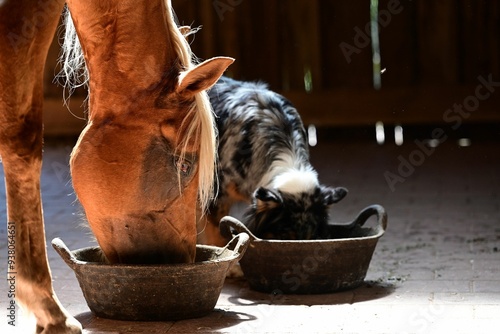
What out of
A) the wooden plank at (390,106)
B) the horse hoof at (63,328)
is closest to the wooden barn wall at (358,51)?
the wooden plank at (390,106)

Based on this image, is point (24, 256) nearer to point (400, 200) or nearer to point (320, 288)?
point (320, 288)

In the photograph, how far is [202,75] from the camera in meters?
2.90

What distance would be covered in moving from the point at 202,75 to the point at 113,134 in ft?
1.13

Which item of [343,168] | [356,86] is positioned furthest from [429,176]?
[356,86]

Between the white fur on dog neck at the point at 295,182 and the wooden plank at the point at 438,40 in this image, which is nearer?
the white fur on dog neck at the point at 295,182

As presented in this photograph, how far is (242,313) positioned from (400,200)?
3201 millimetres

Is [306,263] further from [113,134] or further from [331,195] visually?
[113,134]

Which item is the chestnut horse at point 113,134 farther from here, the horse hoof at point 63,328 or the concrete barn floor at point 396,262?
the concrete barn floor at point 396,262

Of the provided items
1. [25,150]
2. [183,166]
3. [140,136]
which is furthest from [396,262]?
[25,150]

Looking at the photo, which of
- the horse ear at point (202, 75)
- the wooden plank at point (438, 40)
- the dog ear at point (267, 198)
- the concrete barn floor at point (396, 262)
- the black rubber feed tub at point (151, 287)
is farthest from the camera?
the wooden plank at point (438, 40)

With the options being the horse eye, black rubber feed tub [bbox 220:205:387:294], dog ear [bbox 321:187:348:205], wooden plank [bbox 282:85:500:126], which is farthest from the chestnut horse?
wooden plank [bbox 282:85:500:126]

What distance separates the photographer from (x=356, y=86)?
384 inches

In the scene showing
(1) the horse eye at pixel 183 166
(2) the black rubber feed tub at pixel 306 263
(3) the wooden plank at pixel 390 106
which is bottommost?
(3) the wooden plank at pixel 390 106

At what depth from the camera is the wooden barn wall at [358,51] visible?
951 centimetres
